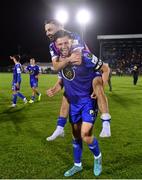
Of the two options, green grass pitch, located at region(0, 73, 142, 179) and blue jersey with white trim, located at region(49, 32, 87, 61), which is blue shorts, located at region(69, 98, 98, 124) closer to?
blue jersey with white trim, located at region(49, 32, 87, 61)

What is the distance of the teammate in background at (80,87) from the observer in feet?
19.4

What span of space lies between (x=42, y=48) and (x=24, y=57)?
7153 mm

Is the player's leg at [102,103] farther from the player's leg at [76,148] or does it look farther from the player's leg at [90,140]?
the player's leg at [76,148]

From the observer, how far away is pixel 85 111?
6270 millimetres

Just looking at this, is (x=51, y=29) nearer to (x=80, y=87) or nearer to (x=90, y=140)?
(x=80, y=87)

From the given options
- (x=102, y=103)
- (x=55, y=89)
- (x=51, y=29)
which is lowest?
(x=102, y=103)

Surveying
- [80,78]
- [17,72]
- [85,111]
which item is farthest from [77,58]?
[17,72]

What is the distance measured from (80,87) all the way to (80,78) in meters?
0.16

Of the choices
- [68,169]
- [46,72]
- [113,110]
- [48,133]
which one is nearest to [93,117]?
[68,169]

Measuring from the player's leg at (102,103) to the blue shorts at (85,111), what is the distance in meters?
0.22

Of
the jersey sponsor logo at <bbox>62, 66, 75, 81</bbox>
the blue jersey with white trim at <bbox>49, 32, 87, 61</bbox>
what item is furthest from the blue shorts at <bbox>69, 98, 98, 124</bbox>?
the blue jersey with white trim at <bbox>49, 32, 87, 61</bbox>

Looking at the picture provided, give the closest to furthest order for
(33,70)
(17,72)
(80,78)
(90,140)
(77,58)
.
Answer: (77,58), (80,78), (90,140), (17,72), (33,70)

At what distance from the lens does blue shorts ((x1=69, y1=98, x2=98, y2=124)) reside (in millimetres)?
6246

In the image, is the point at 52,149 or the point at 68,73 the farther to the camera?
the point at 52,149
